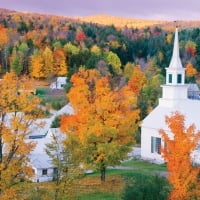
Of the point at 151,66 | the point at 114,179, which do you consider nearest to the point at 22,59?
the point at 151,66

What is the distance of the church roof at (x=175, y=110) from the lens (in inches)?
1674

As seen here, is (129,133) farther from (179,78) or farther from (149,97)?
Result: (149,97)

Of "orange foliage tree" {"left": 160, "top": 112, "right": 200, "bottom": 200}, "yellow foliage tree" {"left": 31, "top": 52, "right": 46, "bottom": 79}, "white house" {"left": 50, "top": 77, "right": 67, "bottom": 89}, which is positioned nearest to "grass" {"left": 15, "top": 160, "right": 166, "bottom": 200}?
"orange foliage tree" {"left": 160, "top": 112, "right": 200, "bottom": 200}

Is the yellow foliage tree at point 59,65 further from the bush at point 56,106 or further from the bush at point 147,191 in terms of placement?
the bush at point 147,191

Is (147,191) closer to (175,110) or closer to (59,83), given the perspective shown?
(175,110)

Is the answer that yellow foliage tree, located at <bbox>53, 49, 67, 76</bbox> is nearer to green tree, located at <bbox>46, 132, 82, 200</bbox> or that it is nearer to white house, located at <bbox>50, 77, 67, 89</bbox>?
white house, located at <bbox>50, 77, 67, 89</bbox>

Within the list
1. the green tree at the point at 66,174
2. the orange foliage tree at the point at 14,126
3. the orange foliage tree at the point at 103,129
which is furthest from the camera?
the orange foliage tree at the point at 103,129

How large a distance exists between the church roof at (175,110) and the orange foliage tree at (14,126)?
20555 mm

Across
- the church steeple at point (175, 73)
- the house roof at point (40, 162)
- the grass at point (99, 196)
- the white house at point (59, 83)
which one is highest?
the church steeple at point (175, 73)

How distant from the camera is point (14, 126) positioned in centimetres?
2311

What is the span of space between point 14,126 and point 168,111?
23.3 m

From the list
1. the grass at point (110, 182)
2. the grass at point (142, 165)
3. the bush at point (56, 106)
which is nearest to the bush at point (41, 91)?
the bush at point (56, 106)

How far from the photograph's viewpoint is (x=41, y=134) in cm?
5428

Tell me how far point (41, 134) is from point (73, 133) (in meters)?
20.0
